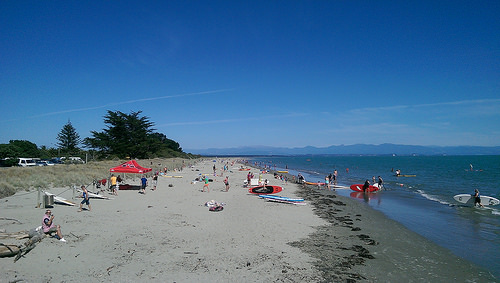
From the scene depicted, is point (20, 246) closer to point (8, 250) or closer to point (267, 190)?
point (8, 250)

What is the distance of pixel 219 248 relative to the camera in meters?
9.04

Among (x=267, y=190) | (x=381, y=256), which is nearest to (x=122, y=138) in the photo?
(x=267, y=190)

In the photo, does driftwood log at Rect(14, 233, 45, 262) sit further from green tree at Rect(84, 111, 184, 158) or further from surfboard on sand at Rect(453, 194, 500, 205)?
green tree at Rect(84, 111, 184, 158)

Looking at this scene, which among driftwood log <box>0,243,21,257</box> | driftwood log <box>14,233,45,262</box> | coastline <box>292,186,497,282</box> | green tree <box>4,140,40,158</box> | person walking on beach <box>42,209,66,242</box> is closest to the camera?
driftwood log <box>0,243,21,257</box>

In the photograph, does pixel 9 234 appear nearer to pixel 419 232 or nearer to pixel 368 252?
pixel 368 252

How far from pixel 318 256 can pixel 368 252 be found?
1.90 m

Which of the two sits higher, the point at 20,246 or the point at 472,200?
the point at 20,246

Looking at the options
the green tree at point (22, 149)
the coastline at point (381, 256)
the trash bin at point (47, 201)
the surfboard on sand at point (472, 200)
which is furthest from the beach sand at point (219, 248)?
the green tree at point (22, 149)

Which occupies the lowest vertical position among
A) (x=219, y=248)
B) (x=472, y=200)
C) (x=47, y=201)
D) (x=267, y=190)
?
(x=472, y=200)

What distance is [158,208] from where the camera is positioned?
1477 centimetres

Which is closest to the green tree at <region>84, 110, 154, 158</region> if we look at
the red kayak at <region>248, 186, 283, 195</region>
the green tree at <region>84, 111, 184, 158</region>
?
the green tree at <region>84, 111, 184, 158</region>

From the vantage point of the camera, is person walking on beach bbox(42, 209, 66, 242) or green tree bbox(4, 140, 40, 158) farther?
green tree bbox(4, 140, 40, 158)

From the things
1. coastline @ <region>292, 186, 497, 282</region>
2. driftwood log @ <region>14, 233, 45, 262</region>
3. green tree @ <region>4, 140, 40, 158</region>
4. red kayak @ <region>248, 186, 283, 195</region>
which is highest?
green tree @ <region>4, 140, 40, 158</region>

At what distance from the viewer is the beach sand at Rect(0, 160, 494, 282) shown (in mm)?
7121
